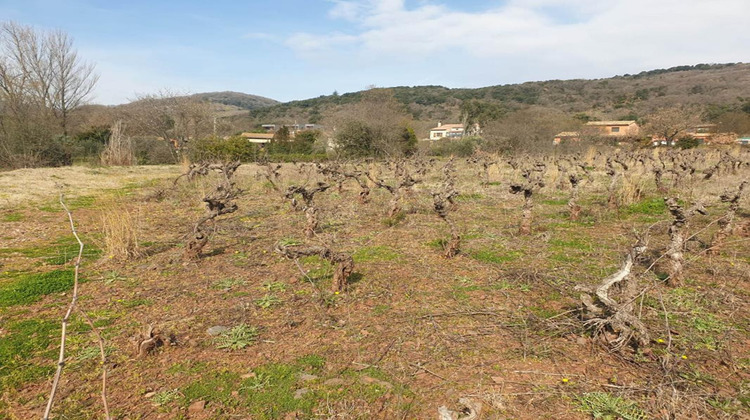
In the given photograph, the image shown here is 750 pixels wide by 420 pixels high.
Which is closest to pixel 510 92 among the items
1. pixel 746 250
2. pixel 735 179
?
pixel 735 179

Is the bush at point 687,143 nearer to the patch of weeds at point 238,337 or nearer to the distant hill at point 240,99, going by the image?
the patch of weeds at point 238,337

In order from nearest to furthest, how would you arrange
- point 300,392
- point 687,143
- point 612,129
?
point 300,392, point 687,143, point 612,129

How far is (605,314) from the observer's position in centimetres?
309

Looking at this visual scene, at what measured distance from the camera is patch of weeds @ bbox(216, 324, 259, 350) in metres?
3.11

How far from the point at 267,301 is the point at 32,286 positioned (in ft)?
8.62

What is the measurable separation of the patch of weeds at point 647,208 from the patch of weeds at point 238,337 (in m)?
7.53

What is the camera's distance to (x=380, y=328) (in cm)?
337

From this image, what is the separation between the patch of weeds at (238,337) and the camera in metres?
3.11

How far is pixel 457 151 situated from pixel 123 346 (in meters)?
25.6

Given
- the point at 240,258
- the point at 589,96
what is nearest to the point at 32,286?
the point at 240,258

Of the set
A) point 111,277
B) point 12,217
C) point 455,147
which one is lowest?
point 111,277

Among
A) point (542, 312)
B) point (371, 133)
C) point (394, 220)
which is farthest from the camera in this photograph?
point (371, 133)

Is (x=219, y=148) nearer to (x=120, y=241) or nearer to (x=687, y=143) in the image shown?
(x=120, y=241)

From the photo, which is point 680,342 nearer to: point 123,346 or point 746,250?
point 746,250
